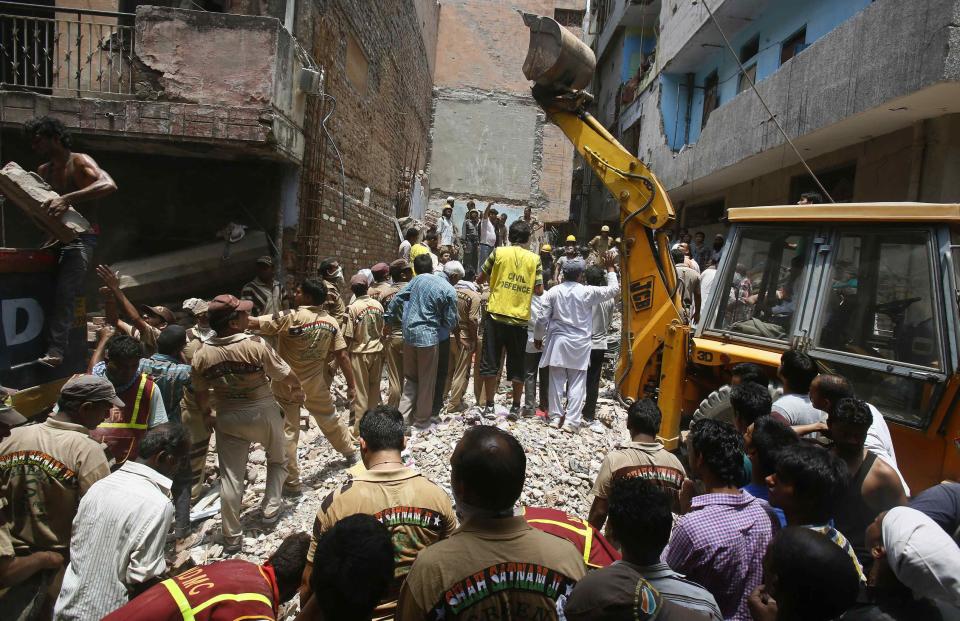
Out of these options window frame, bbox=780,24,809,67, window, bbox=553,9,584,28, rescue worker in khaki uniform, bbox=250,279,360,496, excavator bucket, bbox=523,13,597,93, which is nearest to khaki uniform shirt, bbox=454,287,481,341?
rescue worker in khaki uniform, bbox=250,279,360,496

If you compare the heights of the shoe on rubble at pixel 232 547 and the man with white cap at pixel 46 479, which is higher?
the man with white cap at pixel 46 479

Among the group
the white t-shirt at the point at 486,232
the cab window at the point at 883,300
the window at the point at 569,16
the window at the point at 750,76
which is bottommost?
the cab window at the point at 883,300

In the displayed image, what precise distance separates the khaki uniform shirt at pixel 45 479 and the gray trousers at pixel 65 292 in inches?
58.0

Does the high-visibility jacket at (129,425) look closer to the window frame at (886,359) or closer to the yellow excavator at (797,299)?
the yellow excavator at (797,299)

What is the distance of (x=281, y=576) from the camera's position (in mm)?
2053

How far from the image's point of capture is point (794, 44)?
35.0 feet

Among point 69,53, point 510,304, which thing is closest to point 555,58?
point 510,304

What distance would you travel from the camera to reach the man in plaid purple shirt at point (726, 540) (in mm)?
2111

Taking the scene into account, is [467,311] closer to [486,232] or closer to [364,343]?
[364,343]

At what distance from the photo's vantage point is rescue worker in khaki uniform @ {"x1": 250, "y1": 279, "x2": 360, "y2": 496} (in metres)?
4.95

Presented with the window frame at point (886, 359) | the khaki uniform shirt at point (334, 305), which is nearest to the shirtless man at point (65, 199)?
the khaki uniform shirt at point (334, 305)

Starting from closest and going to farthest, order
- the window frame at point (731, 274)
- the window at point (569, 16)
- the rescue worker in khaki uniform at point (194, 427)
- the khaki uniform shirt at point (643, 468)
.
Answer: the khaki uniform shirt at point (643, 468)
the window frame at point (731, 274)
the rescue worker in khaki uniform at point (194, 427)
the window at point (569, 16)

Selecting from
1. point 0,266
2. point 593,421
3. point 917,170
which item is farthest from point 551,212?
point 0,266

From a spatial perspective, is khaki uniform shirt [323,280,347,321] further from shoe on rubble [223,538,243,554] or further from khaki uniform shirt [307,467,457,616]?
khaki uniform shirt [307,467,457,616]
